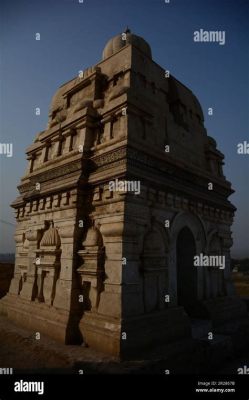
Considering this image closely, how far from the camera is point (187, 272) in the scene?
32.1 ft

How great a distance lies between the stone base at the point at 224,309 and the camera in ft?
30.4

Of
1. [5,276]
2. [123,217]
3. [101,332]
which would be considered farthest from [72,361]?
[5,276]

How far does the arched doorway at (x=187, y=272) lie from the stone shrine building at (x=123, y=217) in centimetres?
3

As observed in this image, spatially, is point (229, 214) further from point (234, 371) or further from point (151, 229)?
point (234, 371)

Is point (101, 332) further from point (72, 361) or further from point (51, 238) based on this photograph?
point (51, 238)

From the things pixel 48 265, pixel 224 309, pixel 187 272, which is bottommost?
pixel 224 309

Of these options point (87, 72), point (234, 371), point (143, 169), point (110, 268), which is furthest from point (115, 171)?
point (234, 371)

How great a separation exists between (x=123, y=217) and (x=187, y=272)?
3881 mm

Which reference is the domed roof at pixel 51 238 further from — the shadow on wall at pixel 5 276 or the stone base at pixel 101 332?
the shadow on wall at pixel 5 276

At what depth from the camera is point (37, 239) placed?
9656 mm

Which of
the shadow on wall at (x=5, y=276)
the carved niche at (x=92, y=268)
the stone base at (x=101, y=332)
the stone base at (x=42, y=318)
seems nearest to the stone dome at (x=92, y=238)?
the carved niche at (x=92, y=268)

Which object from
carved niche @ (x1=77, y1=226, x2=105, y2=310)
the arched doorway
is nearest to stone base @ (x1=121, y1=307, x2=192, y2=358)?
carved niche @ (x1=77, y1=226, x2=105, y2=310)

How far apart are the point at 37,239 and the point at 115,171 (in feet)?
12.6

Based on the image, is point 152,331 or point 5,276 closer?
point 152,331
